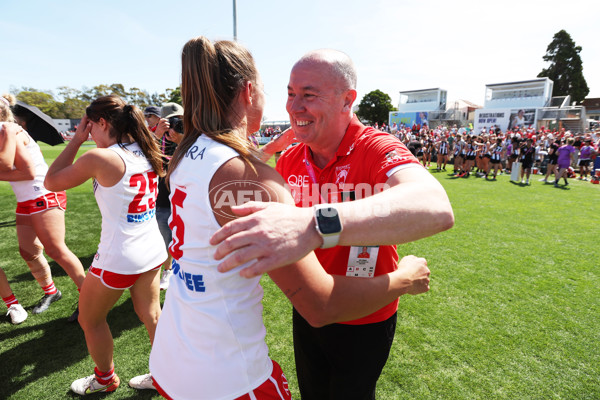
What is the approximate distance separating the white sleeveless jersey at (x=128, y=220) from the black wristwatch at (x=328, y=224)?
7.00 ft

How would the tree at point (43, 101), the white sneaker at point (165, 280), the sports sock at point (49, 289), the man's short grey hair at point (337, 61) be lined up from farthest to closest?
the tree at point (43, 101) < the white sneaker at point (165, 280) < the sports sock at point (49, 289) < the man's short grey hair at point (337, 61)

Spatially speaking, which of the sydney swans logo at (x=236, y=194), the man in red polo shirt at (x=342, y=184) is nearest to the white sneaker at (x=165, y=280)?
the man in red polo shirt at (x=342, y=184)

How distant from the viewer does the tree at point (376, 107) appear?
6247 centimetres

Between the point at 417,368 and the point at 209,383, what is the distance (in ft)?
8.38

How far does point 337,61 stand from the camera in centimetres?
178

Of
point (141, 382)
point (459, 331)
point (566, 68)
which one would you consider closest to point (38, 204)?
point (141, 382)

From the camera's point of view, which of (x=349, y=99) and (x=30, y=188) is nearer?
(x=349, y=99)

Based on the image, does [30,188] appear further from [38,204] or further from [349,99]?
[349,99]

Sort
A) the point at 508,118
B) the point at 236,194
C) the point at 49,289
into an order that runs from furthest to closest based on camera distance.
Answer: the point at 508,118
the point at 49,289
the point at 236,194

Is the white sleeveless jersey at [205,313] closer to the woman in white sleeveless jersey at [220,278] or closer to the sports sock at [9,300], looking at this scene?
the woman in white sleeveless jersey at [220,278]

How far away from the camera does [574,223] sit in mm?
7809

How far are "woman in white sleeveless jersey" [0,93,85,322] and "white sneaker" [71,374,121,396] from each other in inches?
47.5

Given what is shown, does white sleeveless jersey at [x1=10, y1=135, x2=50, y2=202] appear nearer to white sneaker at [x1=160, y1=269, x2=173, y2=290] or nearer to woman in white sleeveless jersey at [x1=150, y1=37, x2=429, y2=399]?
white sneaker at [x1=160, y1=269, x2=173, y2=290]

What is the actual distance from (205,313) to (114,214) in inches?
67.7
